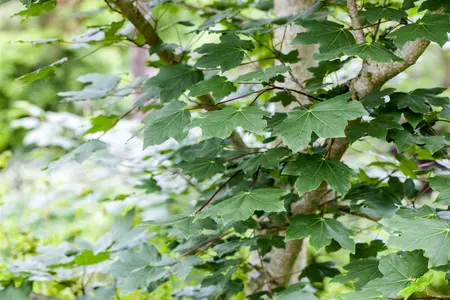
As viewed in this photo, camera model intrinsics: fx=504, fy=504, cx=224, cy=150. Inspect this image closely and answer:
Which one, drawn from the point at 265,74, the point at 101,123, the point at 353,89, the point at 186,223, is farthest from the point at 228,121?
the point at 101,123

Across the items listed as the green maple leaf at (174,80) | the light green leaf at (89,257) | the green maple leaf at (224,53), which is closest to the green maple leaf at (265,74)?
the green maple leaf at (224,53)

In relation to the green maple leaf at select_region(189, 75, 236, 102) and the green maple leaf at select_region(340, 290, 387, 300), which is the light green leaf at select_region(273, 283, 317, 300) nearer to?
the green maple leaf at select_region(340, 290, 387, 300)

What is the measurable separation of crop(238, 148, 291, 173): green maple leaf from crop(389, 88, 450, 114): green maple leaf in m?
0.24

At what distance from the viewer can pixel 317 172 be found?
909 millimetres

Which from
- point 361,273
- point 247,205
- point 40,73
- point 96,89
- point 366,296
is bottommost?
point 361,273

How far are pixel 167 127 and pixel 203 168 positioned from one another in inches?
6.5

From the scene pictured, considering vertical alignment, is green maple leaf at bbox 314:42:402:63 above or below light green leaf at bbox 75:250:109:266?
above

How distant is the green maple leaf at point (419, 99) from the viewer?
96 cm

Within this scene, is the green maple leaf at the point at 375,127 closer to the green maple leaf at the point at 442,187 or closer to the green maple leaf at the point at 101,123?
the green maple leaf at the point at 442,187

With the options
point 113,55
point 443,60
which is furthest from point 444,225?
point 113,55

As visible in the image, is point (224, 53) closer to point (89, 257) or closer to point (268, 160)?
point (268, 160)

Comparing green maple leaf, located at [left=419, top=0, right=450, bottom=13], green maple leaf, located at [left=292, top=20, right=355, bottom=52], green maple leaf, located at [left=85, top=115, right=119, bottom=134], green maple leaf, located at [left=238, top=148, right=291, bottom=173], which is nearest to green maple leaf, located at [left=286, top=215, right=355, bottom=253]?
green maple leaf, located at [left=238, top=148, right=291, bottom=173]

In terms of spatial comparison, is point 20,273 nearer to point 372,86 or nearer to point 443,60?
point 372,86

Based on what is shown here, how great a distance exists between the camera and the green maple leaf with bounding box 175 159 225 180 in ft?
3.47
